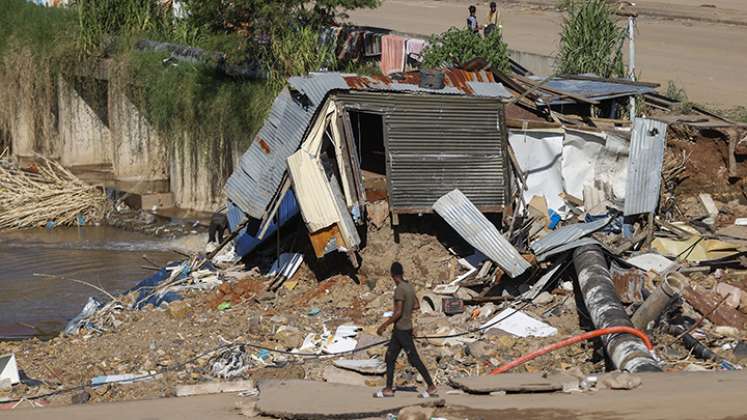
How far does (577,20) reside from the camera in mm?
19000

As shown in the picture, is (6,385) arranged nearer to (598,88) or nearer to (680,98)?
(598,88)

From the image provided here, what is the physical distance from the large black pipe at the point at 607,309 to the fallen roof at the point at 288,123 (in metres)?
3.06

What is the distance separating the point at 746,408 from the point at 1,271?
1334 cm

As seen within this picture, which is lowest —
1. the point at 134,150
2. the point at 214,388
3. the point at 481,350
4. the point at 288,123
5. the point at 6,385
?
the point at 6,385

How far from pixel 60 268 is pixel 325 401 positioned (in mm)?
10290

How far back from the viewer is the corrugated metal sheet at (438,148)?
45.5 ft

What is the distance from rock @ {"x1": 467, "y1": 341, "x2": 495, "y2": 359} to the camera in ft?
38.1

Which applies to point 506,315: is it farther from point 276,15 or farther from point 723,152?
point 276,15

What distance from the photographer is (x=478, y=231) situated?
13391mm

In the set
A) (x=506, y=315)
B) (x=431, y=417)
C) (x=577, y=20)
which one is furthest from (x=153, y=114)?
(x=431, y=417)

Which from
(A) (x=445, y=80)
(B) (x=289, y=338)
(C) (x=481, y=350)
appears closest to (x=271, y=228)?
(B) (x=289, y=338)

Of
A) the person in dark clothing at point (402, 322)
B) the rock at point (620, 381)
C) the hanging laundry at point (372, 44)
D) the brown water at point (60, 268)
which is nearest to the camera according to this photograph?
the person in dark clothing at point (402, 322)

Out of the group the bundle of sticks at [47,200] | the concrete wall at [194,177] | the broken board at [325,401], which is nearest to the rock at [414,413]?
the broken board at [325,401]

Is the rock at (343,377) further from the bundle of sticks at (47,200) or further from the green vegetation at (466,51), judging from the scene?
the bundle of sticks at (47,200)
